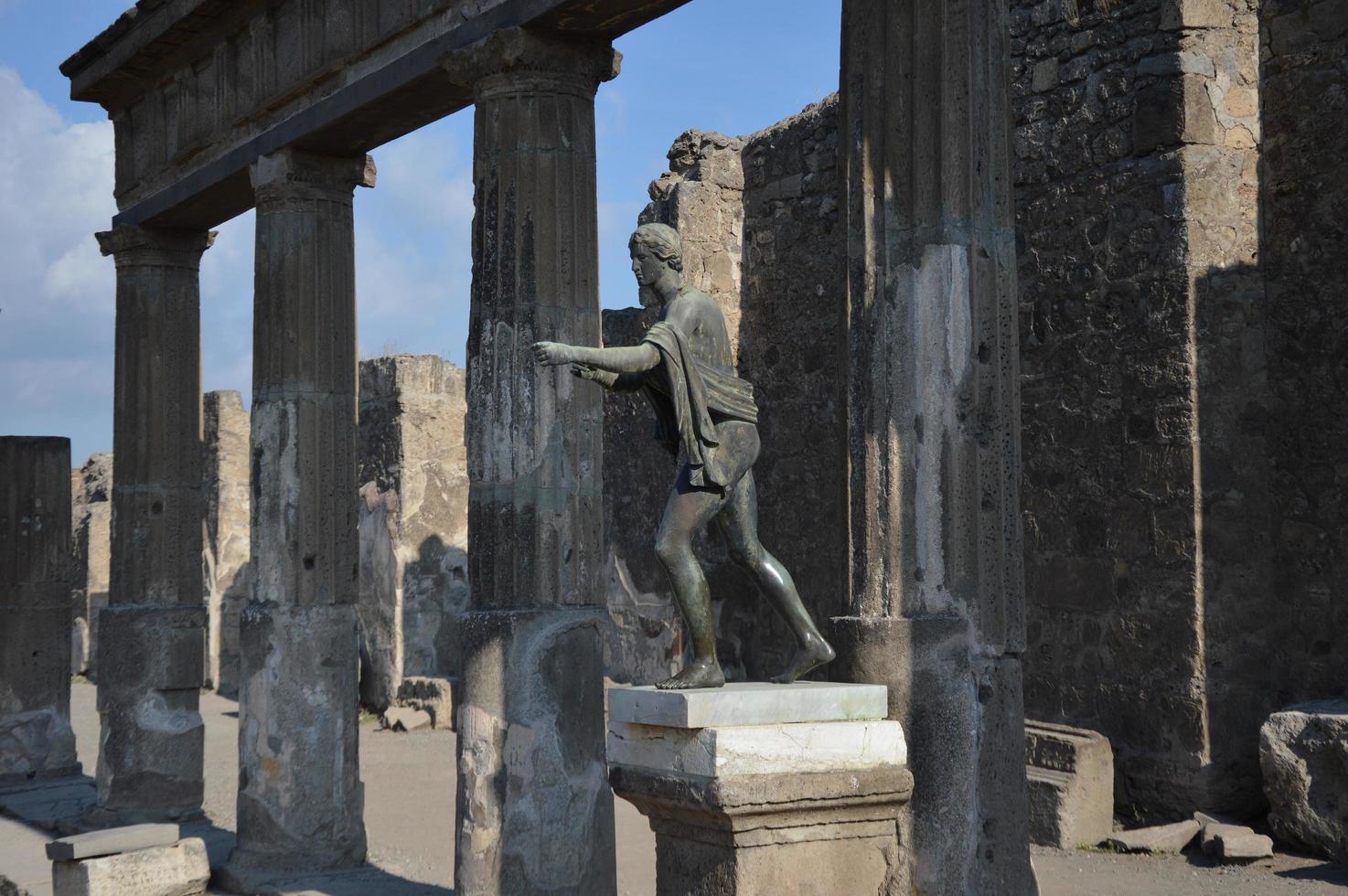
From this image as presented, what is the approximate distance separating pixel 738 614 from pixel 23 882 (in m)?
5.15

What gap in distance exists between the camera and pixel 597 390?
6.14 meters

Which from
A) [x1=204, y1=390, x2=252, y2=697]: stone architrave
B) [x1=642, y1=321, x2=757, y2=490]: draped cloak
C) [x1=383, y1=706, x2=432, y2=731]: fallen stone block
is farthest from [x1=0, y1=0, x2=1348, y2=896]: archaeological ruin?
[x1=204, y1=390, x2=252, y2=697]: stone architrave

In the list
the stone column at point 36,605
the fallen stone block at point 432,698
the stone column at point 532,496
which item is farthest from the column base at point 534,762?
the stone column at point 36,605

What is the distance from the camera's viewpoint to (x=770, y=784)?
4215 mm

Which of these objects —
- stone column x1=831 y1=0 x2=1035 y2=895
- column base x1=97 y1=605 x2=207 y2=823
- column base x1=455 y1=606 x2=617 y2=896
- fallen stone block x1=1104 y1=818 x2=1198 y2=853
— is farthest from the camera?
column base x1=97 y1=605 x2=207 y2=823

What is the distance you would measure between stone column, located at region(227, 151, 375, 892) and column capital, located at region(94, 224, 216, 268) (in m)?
1.93

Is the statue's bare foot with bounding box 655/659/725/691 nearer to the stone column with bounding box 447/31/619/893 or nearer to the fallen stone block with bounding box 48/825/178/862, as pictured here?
the stone column with bounding box 447/31/619/893

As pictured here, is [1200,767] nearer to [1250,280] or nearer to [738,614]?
[1250,280]

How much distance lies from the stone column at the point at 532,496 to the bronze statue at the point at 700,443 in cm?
125

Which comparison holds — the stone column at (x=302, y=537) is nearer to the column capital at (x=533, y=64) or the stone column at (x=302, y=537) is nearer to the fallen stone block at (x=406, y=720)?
the column capital at (x=533, y=64)

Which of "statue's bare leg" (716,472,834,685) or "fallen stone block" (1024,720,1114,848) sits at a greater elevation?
"statue's bare leg" (716,472,834,685)

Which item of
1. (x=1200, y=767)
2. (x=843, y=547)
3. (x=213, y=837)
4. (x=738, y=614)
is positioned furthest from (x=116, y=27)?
(x=1200, y=767)

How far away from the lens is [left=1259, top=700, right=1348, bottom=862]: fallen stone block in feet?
22.8

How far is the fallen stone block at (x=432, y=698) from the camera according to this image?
12455mm
